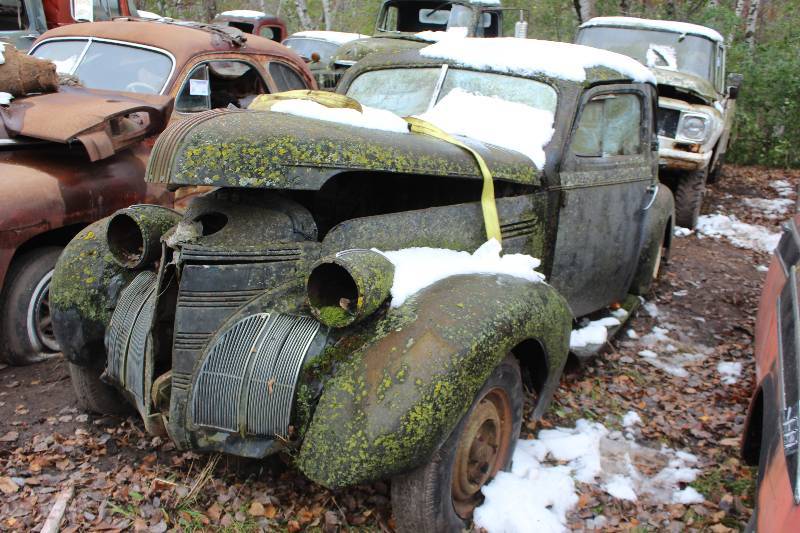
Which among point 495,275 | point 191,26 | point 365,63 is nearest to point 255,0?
point 191,26

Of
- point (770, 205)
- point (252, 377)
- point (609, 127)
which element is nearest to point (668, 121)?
point (770, 205)

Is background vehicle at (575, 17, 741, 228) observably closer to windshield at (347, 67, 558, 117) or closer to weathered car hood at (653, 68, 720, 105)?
weathered car hood at (653, 68, 720, 105)

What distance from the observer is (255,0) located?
103 feet

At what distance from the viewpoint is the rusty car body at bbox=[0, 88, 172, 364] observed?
3.79m

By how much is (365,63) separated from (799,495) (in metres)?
3.50

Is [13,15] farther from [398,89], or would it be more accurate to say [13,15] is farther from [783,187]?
[783,187]

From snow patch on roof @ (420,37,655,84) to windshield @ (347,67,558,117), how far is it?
64 mm

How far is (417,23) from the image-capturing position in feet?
39.5

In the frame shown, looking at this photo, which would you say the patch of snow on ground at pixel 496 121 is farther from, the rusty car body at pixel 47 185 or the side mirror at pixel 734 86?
the side mirror at pixel 734 86

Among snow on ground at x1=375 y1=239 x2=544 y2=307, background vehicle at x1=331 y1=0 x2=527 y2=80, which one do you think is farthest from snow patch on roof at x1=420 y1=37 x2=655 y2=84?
background vehicle at x1=331 y1=0 x2=527 y2=80

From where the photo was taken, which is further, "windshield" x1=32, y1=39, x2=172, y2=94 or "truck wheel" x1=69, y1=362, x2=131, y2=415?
"windshield" x1=32, y1=39, x2=172, y2=94

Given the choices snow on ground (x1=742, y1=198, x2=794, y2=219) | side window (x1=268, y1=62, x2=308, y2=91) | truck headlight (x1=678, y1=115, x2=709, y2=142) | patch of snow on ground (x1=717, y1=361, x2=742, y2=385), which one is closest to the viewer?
patch of snow on ground (x1=717, y1=361, x2=742, y2=385)

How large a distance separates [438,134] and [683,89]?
5412 mm

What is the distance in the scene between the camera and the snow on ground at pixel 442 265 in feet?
8.60
